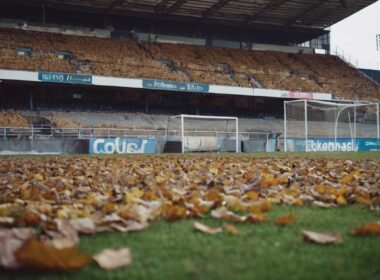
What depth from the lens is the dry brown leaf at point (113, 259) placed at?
1369 mm

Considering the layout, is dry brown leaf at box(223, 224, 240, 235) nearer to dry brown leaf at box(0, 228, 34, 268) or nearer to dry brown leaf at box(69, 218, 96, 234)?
dry brown leaf at box(69, 218, 96, 234)

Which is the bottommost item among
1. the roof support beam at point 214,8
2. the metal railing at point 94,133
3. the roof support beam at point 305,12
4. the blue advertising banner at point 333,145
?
the blue advertising banner at point 333,145

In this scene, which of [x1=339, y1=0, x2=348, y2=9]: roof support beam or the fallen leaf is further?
[x1=339, y1=0, x2=348, y2=9]: roof support beam

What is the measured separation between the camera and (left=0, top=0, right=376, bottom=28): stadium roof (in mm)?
31578

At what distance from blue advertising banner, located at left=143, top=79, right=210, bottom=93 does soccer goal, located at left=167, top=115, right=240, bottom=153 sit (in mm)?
2169

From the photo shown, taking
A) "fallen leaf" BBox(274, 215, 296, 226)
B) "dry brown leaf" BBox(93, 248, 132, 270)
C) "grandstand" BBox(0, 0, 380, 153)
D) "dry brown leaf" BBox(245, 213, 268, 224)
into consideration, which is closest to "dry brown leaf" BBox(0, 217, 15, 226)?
"dry brown leaf" BBox(93, 248, 132, 270)

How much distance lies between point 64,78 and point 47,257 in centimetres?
2455

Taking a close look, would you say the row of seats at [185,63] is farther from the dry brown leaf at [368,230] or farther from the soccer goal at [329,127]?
the dry brown leaf at [368,230]

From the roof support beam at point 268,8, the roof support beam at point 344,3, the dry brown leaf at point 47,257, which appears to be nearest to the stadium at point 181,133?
the dry brown leaf at point 47,257

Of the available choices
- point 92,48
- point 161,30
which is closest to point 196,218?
point 92,48

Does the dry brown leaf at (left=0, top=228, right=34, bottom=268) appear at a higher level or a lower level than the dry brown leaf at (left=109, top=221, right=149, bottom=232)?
higher

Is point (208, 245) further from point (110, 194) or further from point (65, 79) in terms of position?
point (65, 79)

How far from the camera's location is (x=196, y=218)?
231cm

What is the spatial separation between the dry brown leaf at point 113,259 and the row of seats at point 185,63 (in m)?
24.7
